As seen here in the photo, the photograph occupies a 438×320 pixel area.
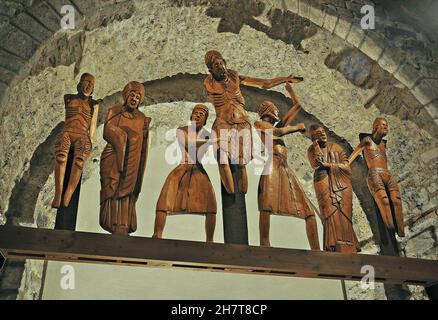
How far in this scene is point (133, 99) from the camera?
4227 millimetres

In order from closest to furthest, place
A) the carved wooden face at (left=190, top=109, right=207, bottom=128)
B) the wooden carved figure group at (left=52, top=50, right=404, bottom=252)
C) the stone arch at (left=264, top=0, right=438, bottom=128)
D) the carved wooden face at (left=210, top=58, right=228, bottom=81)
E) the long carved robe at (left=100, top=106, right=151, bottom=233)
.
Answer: the long carved robe at (left=100, top=106, right=151, bottom=233)
the wooden carved figure group at (left=52, top=50, right=404, bottom=252)
the carved wooden face at (left=190, top=109, right=207, bottom=128)
the carved wooden face at (left=210, top=58, right=228, bottom=81)
the stone arch at (left=264, top=0, right=438, bottom=128)

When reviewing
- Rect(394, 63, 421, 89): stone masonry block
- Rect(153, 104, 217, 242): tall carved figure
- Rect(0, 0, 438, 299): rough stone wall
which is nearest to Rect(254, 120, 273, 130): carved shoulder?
Rect(153, 104, 217, 242): tall carved figure

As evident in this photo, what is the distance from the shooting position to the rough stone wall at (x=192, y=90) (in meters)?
4.56

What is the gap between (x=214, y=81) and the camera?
4.54 m

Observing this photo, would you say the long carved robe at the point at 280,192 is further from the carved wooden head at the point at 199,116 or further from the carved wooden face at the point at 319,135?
the carved wooden head at the point at 199,116

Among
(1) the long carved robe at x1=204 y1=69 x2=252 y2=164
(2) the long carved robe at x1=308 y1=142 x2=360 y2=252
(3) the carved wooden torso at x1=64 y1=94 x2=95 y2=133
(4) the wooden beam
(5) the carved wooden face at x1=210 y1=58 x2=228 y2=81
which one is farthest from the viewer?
(5) the carved wooden face at x1=210 y1=58 x2=228 y2=81

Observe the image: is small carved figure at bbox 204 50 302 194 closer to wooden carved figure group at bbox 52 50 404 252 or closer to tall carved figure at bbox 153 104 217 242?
wooden carved figure group at bbox 52 50 404 252

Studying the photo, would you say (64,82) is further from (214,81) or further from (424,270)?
(424,270)

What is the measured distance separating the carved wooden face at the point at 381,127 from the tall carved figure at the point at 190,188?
149cm

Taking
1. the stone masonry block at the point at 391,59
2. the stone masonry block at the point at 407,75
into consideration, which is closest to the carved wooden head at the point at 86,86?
the stone masonry block at the point at 391,59

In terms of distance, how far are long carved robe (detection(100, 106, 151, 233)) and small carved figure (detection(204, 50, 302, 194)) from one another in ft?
1.98

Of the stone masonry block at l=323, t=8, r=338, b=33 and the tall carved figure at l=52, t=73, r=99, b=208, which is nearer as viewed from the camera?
the tall carved figure at l=52, t=73, r=99, b=208

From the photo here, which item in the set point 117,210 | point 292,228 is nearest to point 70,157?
point 117,210

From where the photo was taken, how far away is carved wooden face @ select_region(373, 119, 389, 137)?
4.65 m
